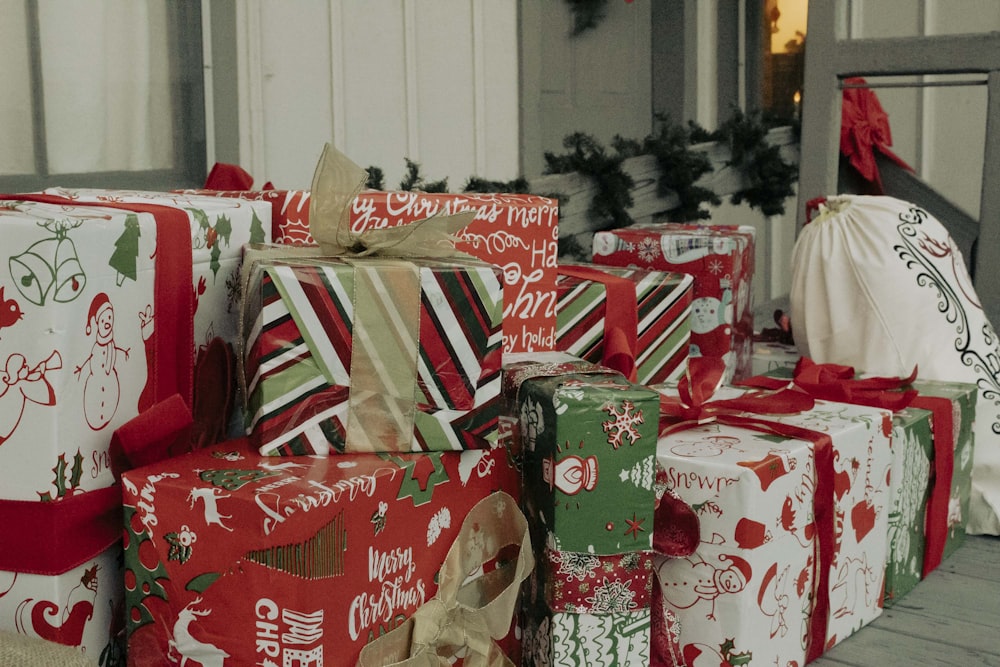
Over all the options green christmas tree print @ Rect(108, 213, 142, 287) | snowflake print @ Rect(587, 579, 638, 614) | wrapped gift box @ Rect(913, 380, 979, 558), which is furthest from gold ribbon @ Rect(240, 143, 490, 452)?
wrapped gift box @ Rect(913, 380, 979, 558)

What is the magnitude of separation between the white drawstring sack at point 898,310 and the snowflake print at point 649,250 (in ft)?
0.90

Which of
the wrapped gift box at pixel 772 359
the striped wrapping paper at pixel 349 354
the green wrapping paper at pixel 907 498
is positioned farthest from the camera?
the wrapped gift box at pixel 772 359

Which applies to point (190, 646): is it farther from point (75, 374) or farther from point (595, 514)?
point (595, 514)

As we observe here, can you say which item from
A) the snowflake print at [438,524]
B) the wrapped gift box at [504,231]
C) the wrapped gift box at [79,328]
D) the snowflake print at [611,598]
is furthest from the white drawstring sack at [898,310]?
the wrapped gift box at [79,328]

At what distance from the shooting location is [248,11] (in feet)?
5.86

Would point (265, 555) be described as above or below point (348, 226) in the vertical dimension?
below

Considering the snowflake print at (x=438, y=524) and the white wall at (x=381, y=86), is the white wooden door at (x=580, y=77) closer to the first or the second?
the white wall at (x=381, y=86)

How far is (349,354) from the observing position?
0.90m

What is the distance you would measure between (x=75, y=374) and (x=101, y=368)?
3 cm

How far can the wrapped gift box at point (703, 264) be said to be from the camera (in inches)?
58.1

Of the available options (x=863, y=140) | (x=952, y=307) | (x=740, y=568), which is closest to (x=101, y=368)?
(x=740, y=568)

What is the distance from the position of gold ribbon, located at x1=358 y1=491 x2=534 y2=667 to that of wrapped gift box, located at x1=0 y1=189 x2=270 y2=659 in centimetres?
24

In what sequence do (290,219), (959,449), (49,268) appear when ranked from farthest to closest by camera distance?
(959,449) < (290,219) < (49,268)

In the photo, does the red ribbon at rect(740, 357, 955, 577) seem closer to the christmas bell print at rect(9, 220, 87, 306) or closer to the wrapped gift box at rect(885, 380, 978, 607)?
the wrapped gift box at rect(885, 380, 978, 607)
